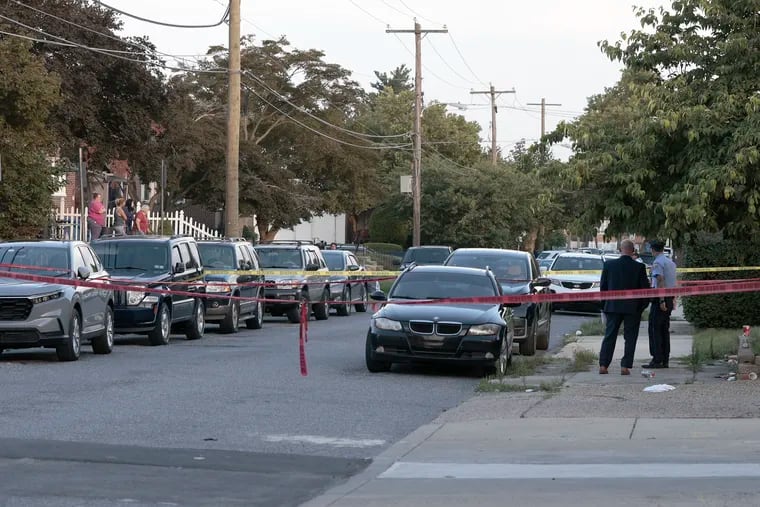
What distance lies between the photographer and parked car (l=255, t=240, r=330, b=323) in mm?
31312

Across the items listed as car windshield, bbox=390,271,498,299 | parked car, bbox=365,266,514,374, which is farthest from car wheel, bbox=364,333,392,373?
car windshield, bbox=390,271,498,299

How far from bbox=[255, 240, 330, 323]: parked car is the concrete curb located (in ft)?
59.1

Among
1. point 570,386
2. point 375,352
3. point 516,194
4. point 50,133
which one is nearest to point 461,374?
A: point 375,352

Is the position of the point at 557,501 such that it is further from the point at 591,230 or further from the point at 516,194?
the point at 516,194

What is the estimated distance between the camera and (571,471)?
10219mm

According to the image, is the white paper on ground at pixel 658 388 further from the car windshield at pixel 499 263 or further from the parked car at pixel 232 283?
the parked car at pixel 232 283

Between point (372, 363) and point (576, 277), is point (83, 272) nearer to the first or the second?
point (372, 363)

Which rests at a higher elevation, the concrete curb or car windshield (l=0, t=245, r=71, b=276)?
car windshield (l=0, t=245, r=71, b=276)

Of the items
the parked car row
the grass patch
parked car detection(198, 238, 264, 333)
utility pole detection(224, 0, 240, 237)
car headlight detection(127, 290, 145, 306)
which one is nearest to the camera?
the parked car row

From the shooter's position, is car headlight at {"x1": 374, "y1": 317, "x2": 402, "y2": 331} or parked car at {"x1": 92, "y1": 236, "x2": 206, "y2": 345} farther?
parked car at {"x1": 92, "y1": 236, "x2": 206, "y2": 345}

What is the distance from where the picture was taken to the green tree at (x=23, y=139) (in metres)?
31.8

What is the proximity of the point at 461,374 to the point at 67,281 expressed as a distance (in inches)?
212

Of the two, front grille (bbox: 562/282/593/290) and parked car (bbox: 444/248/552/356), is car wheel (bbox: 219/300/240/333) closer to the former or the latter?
parked car (bbox: 444/248/552/356)

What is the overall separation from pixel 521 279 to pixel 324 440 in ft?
39.1
